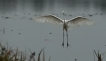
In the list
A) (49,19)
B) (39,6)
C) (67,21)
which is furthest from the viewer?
(39,6)

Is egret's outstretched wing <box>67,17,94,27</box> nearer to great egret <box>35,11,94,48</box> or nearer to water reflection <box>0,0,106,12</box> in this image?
great egret <box>35,11,94,48</box>

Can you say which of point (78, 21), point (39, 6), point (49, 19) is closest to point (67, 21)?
point (78, 21)

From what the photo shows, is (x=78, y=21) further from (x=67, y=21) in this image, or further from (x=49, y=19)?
(x=49, y=19)

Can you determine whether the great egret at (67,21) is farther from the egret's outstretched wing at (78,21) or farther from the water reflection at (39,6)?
the water reflection at (39,6)

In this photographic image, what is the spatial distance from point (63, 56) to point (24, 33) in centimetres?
396

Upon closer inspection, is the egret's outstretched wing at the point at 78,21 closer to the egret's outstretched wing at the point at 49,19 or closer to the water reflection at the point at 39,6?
the egret's outstretched wing at the point at 49,19

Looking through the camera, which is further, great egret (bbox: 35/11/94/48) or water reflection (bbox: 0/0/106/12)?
water reflection (bbox: 0/0/106/12)

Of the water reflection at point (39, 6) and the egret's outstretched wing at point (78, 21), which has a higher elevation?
the water reflection at point (39, 6)

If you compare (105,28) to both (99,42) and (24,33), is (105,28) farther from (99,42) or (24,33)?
(24,33)

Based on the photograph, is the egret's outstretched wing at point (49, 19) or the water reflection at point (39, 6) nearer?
the egret's outstretched wing at point (49, 19)

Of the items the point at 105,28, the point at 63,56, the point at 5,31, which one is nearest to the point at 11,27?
the point at 5,31

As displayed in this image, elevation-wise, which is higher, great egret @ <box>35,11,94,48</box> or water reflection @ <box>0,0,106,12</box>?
water reflection @ <box>0,0,106,12</box>

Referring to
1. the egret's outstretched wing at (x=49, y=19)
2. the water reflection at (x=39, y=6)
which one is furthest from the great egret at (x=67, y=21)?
the water reflection at (x=39, y=6)

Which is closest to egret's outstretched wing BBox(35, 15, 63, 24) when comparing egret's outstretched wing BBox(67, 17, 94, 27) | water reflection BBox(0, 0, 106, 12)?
egret's outstretched wing BBox(67, 17, 94, 27)
